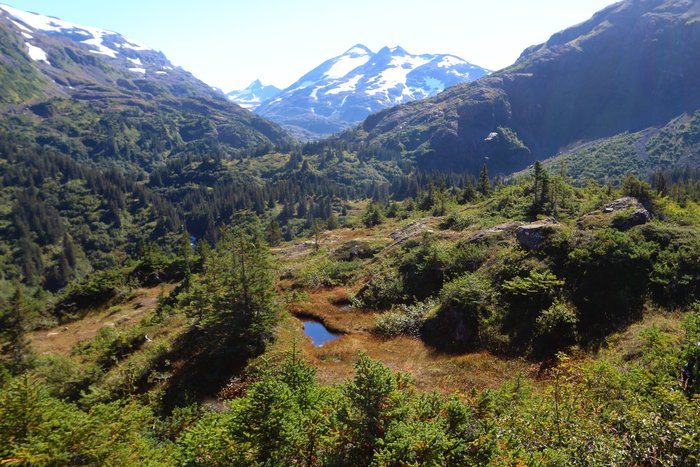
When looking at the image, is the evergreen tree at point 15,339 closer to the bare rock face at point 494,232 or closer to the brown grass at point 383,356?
the brown grass at point 383,356

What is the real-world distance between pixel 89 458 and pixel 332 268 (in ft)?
123

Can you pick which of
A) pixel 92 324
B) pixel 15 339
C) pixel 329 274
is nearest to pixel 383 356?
pixel 329 274

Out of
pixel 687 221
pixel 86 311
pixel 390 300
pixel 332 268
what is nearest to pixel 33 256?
pixel 86 311

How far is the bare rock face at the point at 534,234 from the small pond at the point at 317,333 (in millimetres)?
17558

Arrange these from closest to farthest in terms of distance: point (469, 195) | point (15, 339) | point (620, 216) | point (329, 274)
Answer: point (620, 216), point (15, 339), point (329, 274), point (469, 195)

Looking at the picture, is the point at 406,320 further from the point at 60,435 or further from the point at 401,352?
the point at 60,435

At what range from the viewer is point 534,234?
3161 cm

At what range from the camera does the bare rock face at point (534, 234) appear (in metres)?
30.8

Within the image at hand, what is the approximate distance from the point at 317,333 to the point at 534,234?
20.2 m

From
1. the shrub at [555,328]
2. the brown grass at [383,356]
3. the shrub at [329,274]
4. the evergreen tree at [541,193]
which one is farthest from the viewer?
the shrub at [329,274]

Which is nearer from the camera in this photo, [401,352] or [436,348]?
[436,348]

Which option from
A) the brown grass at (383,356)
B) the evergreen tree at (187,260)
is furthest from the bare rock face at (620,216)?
the evergreen tree at (187,260)

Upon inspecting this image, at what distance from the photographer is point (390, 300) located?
36.5 metres

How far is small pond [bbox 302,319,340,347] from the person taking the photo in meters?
32.5
